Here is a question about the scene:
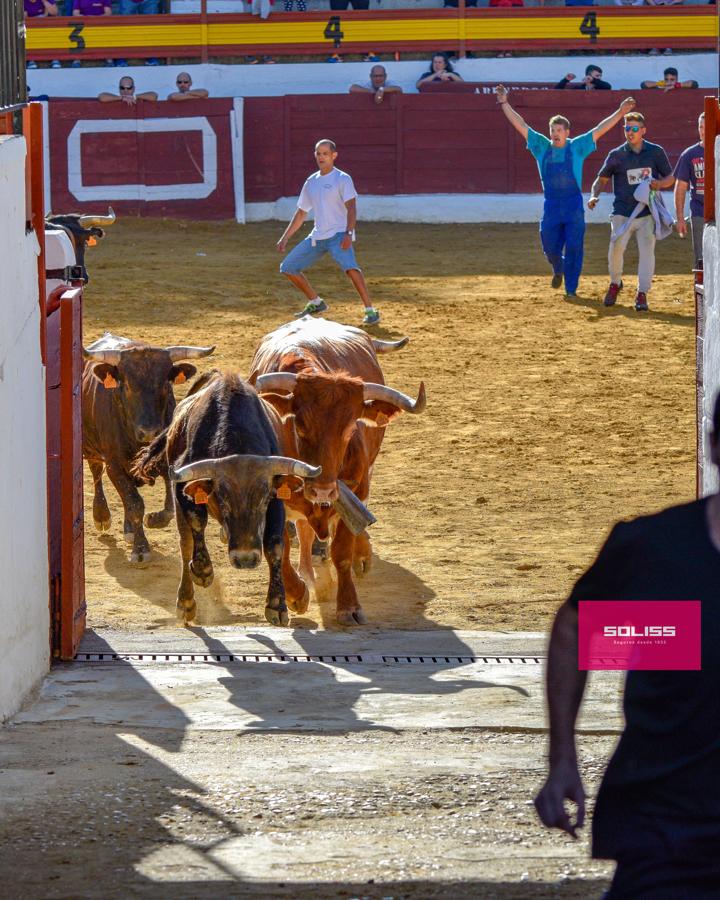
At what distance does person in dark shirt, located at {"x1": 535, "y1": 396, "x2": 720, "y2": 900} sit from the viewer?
7.68 feet

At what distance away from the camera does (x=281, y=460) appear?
6.60m

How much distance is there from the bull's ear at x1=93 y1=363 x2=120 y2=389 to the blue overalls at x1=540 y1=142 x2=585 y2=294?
7648 millimetres

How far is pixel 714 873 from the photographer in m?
2.34

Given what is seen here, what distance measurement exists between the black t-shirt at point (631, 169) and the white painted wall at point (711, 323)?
27.9 ft

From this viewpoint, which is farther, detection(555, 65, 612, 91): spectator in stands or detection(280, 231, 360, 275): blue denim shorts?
detection(555, 65, 612, 91): spectator in stands

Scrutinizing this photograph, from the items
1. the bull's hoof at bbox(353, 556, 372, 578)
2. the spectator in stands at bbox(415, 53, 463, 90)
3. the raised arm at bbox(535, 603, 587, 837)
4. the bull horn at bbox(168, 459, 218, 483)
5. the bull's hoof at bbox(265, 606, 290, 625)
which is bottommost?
the bull's hoof at bbox(353, 556, 372, 578)

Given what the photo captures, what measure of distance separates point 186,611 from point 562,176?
30.2ft

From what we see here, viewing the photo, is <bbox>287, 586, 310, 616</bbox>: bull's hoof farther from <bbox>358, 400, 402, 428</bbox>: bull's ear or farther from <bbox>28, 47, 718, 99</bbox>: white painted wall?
<bbox>28, 47, 718, 99</bbox>: white painted wall

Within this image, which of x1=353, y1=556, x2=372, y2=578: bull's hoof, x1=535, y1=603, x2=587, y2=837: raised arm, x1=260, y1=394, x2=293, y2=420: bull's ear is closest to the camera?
x1=535, y1=603, x2=587, y2=837: raised arm

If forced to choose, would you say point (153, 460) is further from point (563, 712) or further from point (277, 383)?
point (563, 712)

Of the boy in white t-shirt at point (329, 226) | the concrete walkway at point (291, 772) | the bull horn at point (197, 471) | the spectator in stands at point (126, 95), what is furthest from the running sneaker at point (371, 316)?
the spectator in stands at point (126, 95)

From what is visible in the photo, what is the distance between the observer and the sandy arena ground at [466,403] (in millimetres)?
7574

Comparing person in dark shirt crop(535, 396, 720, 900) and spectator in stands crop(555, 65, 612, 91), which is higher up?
spectator in stands crop(555, 65, 612, 91)

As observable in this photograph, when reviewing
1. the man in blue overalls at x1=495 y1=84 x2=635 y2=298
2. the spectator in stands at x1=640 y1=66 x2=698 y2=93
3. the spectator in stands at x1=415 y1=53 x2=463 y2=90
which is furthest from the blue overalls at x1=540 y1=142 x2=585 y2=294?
the spectator in stands at x1=415 y1=53 x2=463 y2=90
